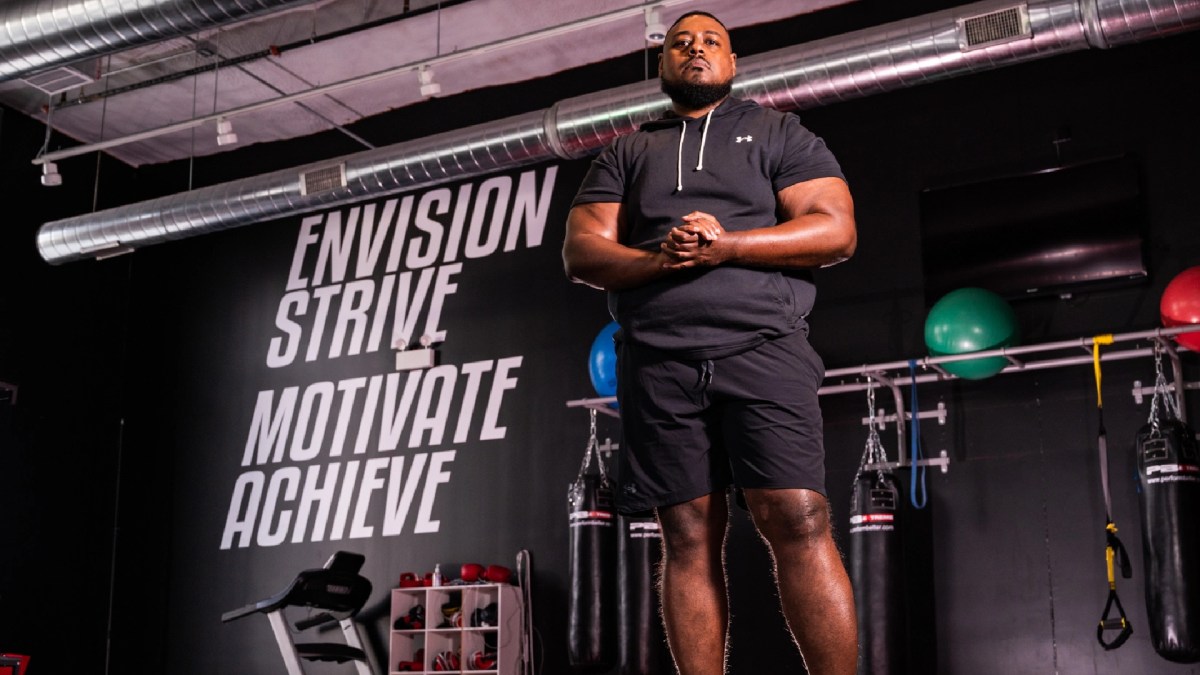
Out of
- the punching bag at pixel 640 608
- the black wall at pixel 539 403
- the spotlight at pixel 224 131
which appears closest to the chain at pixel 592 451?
the black wall at pixel 539 403

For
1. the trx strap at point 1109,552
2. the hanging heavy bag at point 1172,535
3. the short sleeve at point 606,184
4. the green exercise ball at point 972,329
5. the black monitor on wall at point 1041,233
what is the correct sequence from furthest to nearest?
the black monitor on wall at point 1041,233 < the green exercise ball at point 972,329 < the trx strap at point 1109,552 < the hanging heavy bag at point 1172,535 < the short sleeve at point 606,184

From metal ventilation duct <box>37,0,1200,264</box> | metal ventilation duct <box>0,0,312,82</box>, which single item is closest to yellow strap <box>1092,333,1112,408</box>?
metal ventilation duct <box>37,0,1200,264</box>

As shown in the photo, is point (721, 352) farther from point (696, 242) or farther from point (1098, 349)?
point (1098, 349)

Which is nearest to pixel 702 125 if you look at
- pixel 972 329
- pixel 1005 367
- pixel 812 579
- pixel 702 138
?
pixel 702 138

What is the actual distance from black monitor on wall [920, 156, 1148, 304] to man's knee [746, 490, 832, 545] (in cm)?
459

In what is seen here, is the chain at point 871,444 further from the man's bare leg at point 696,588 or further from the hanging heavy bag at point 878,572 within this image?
the man's bare leg at point 696,588

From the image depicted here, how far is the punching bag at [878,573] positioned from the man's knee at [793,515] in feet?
12.4

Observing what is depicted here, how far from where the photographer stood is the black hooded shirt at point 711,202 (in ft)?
6.14

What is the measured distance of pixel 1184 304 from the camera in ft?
17.1

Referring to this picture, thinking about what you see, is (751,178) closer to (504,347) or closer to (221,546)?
(504,347)

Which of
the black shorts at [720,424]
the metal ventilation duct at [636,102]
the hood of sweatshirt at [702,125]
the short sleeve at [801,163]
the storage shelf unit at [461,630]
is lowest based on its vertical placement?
the storage shelf unit at [461,630]

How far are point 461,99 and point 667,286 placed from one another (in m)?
6.53

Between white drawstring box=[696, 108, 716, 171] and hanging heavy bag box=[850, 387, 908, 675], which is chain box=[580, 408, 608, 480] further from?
white drawstring box=[696, 108, 716, 171]

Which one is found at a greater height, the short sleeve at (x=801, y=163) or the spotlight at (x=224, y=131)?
the spotlight at (x=224, y=131)
